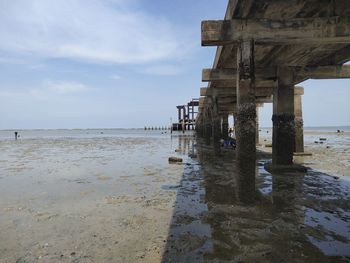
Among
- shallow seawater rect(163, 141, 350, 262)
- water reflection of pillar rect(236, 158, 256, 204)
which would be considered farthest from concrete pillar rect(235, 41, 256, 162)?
shallow seawater rect(163, 141, 350, 262)

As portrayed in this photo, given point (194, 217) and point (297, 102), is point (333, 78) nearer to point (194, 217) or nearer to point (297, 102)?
point (297, 102)

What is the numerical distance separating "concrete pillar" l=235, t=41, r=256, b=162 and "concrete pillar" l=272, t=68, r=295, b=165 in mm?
5155

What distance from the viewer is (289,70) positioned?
11844mm

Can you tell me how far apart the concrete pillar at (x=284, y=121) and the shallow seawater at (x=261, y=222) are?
7.50ft

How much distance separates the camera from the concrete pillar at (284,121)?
38.6ft

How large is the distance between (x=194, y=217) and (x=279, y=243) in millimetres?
1863

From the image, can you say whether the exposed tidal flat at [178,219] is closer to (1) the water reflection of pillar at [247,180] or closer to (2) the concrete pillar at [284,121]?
(1) the water reflection of pillar at [247,180]

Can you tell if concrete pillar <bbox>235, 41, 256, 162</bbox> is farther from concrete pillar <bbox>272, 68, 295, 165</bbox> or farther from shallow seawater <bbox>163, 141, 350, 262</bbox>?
concrete pillar <bbox>272, 68, 295, 165</bbox>

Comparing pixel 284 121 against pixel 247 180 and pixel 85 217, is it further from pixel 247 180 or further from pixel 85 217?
pixel 85 217

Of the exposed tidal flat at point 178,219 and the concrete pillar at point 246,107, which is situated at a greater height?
the concrete pillar at point 246,107

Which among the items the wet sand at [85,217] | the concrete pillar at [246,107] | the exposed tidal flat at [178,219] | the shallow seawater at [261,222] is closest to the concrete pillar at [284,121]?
the exposed tidal flat at [178,219]

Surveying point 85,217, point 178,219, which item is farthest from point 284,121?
point 85,217

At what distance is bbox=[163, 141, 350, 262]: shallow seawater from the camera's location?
442cm

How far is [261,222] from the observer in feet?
18.7
